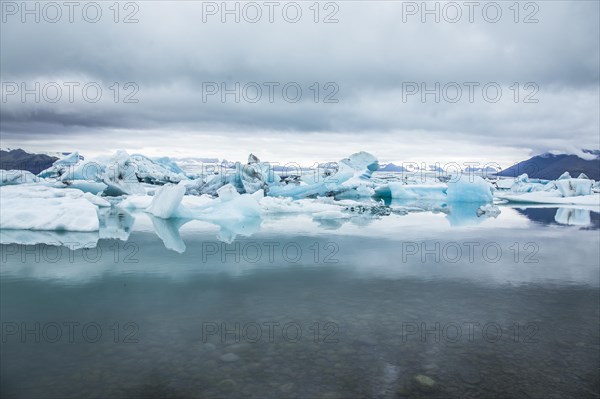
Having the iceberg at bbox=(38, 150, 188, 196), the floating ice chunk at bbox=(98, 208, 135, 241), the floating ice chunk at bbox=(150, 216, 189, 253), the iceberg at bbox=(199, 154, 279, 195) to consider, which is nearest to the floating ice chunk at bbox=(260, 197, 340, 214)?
the floating ice chunk at bbox=(150, 216, 189, 253)

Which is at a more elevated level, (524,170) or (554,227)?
(524,170)

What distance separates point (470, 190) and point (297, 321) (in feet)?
71.0

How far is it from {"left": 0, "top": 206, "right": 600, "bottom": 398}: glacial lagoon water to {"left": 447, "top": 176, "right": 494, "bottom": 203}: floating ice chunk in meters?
14.8

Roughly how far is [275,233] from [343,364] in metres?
8.00

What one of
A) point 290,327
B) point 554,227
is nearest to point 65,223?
point 290,327

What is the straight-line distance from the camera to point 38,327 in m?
4.53

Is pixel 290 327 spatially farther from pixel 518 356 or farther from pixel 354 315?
pixel 518 356

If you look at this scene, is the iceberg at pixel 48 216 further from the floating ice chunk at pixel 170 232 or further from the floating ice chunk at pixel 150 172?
the floating ice chunk at pixel 150 172

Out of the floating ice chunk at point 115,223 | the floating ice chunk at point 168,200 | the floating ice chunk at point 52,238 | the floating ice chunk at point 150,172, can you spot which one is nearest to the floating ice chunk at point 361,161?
the floating ice chunk at point 150,172

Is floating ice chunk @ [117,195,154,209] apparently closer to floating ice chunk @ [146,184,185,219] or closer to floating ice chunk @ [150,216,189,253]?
floating ice chunk @ [146,184,185,219]

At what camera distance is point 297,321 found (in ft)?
15.6

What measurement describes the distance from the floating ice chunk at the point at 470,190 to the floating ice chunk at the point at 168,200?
1631cm

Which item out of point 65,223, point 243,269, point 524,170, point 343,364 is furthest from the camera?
point 524,170

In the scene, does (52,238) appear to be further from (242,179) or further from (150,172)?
(150,172)
